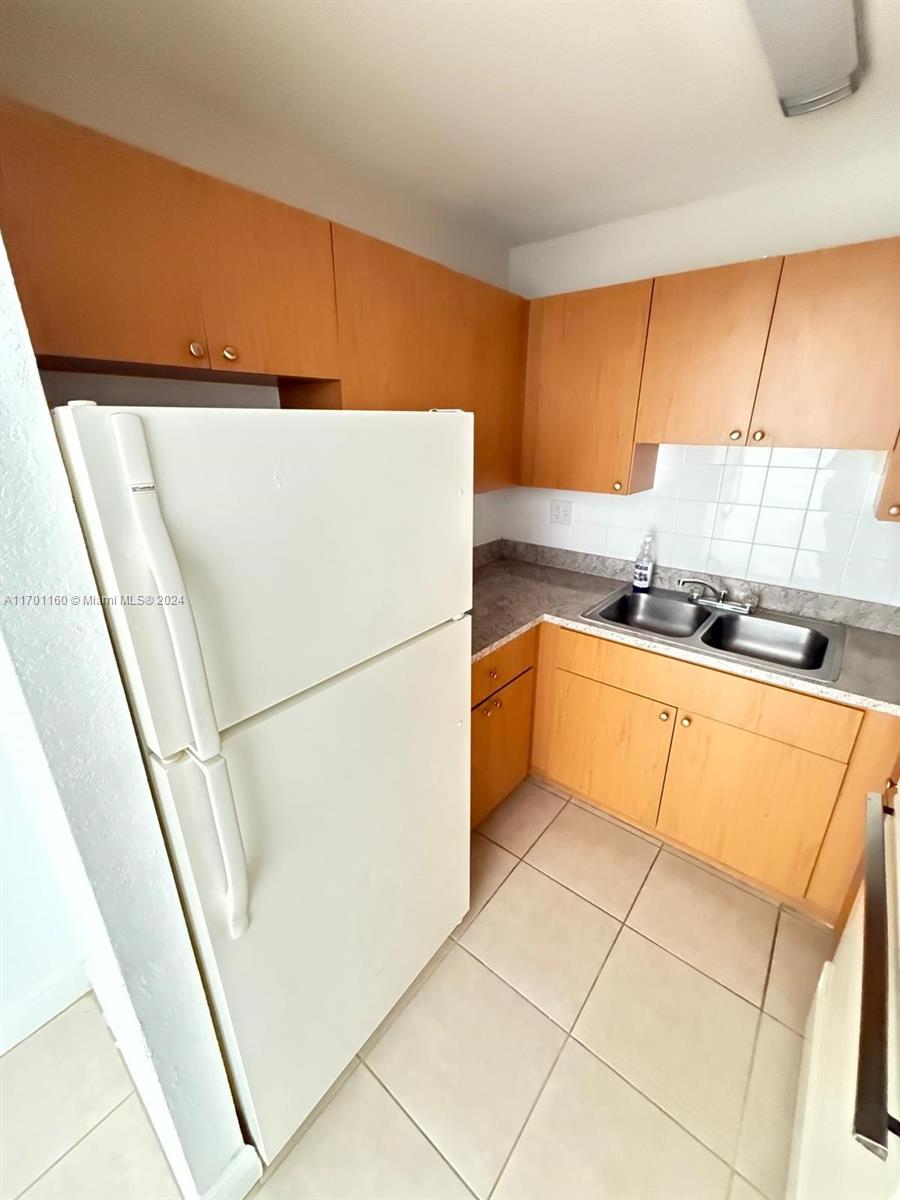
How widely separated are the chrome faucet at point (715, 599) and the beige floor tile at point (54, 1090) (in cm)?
229

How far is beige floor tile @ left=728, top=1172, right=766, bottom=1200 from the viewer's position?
3.31ft

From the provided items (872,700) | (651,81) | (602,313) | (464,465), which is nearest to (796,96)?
(651,81)

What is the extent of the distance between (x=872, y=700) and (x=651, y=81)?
63.9 inches

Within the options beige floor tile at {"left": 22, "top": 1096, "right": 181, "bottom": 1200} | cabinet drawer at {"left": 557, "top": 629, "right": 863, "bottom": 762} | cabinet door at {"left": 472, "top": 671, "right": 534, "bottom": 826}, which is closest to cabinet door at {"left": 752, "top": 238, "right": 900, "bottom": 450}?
cabinet drawer at {"left": 557, "top": 629, "right": 863, "bottom": 762}

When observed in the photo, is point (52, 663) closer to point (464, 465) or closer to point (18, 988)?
point (464, 465)

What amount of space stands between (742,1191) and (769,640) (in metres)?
1.47

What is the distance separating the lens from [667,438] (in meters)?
1.67

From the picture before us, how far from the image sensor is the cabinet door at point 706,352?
4.78ft

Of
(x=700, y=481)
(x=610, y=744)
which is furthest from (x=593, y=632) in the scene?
(x=700, y=481)

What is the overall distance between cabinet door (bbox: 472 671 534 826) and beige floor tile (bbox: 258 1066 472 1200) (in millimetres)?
817

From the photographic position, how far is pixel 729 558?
1.89 meters

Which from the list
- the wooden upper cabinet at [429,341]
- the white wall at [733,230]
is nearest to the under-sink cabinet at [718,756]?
the wooden upper cabinet at [429,341]

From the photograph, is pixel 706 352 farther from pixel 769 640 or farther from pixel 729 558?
pixel 769 640

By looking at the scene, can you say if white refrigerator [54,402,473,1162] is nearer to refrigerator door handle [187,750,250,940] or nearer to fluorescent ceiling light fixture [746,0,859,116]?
refrigerator door handle [187,750,250,940]
